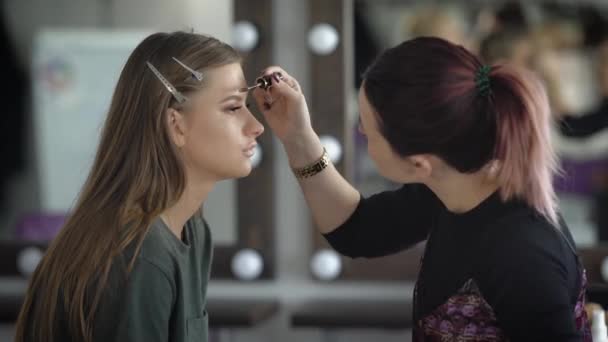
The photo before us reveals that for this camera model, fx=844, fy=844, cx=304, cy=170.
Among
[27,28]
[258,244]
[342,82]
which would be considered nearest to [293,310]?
[258,244]

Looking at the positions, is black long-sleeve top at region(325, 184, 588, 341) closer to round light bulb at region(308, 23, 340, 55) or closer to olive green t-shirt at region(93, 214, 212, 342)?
olive green t-shirt at region(93, 214, 212, 342)

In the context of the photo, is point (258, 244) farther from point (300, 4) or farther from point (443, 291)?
point (443, 291)

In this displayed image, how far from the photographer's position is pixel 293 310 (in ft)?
7.34

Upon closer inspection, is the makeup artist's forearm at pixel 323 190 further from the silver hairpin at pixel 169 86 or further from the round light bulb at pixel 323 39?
the round light bulb at pixel 323 39

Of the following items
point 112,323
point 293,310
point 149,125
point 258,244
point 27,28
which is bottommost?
point 293,310

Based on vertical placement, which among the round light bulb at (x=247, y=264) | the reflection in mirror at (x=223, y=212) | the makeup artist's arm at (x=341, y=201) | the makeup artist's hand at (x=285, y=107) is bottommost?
the round light bulb at (x=247, y=264)

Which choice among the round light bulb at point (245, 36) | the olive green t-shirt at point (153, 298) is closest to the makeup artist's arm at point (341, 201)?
the olive green t-shirt at point (153, 298)

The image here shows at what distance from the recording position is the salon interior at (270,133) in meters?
2.08

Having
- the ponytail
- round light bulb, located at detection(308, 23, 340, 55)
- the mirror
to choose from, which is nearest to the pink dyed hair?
the ponytail

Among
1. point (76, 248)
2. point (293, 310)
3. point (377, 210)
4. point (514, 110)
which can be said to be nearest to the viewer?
point (514, 110)

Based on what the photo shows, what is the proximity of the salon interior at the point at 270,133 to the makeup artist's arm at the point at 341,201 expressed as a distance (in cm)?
71

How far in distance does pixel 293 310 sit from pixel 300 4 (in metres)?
0.81

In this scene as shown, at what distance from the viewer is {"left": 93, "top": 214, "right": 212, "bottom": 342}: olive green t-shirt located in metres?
1.08

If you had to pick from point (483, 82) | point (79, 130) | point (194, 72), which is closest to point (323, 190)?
point (194, 72)
